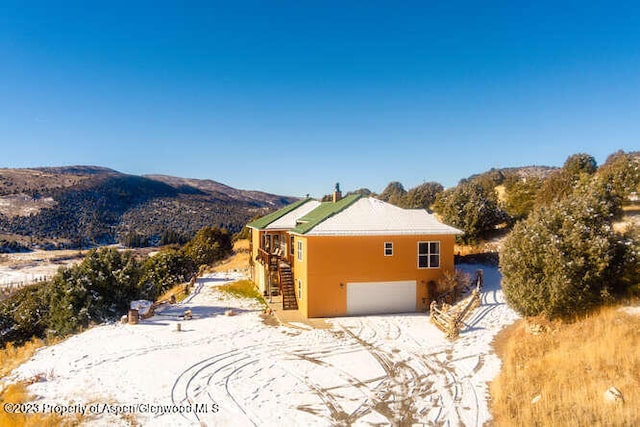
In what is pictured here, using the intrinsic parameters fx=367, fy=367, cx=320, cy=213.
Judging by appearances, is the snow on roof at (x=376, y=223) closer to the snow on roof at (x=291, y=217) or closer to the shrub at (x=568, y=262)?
the snow on roof at (x=291, y=217)

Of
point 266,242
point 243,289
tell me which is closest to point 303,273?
point 266,242

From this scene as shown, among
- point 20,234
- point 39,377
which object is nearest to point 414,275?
point 39,377

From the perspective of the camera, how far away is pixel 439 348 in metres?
14.0

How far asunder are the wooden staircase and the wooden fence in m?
7.51

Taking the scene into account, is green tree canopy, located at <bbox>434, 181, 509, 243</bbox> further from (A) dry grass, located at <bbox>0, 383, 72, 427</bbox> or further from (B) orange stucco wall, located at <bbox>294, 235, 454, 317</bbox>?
(A) dry grass, located at <bbox>0, 383, 72, 427</bbox>

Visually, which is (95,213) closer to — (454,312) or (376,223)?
(376,223)

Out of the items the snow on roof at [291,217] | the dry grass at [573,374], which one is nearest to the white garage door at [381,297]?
the dry grass at [573,374]

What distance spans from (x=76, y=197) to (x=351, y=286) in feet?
587

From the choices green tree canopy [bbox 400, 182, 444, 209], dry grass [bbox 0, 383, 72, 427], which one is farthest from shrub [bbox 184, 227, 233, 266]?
dry grass [bbox 0, 383, 72, 427]

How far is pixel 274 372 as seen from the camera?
39.3 ft

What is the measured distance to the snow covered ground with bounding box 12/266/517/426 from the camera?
9.41 metres

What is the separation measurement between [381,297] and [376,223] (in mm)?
3959

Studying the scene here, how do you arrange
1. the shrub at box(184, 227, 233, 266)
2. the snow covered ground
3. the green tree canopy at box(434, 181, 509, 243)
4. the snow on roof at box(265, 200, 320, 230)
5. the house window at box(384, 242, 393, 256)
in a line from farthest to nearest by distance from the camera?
the shrub at box(184, 227, 233, 266), the green tree canopy at box(434, 181, 509, 243), the snow on roof at box(265, 200, 320, 230), the house window at box(384, 242, 393, 256), the snow covered ground

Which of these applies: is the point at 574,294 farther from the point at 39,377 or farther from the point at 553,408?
the point at 39,377
